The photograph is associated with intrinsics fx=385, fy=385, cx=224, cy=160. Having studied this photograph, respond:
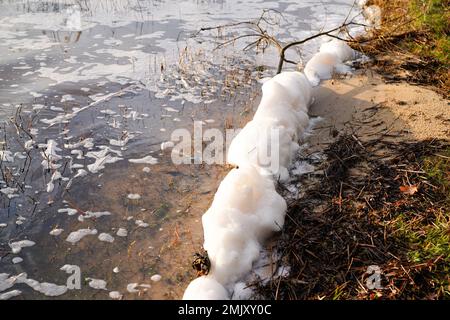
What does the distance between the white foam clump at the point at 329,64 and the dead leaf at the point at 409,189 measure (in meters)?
3.12

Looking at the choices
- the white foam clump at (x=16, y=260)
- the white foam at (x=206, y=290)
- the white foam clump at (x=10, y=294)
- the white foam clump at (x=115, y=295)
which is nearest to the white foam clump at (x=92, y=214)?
the white foam clump at (x=16, y=260)

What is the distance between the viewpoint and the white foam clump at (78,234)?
383 cm

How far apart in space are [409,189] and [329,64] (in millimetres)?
3700

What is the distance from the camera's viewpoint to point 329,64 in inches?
266

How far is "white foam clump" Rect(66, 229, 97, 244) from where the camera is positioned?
12.6ft

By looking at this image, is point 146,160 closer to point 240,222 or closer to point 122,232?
point 122,232

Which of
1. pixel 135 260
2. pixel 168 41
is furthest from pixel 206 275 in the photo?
pixel 168 41

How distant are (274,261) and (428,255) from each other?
119cm

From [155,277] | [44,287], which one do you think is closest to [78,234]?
[44,287]

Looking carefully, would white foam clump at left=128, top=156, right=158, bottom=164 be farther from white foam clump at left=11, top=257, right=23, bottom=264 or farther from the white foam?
the white foam

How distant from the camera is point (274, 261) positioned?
324cm

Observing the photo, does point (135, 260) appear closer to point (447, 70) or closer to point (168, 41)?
point (447, 70)

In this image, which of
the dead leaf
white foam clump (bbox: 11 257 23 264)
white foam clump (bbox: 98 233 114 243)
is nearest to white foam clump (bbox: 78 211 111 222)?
white foam clump (bbox: 98 233 114 243)

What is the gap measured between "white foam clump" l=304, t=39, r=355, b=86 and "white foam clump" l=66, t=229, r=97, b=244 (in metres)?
4.24
